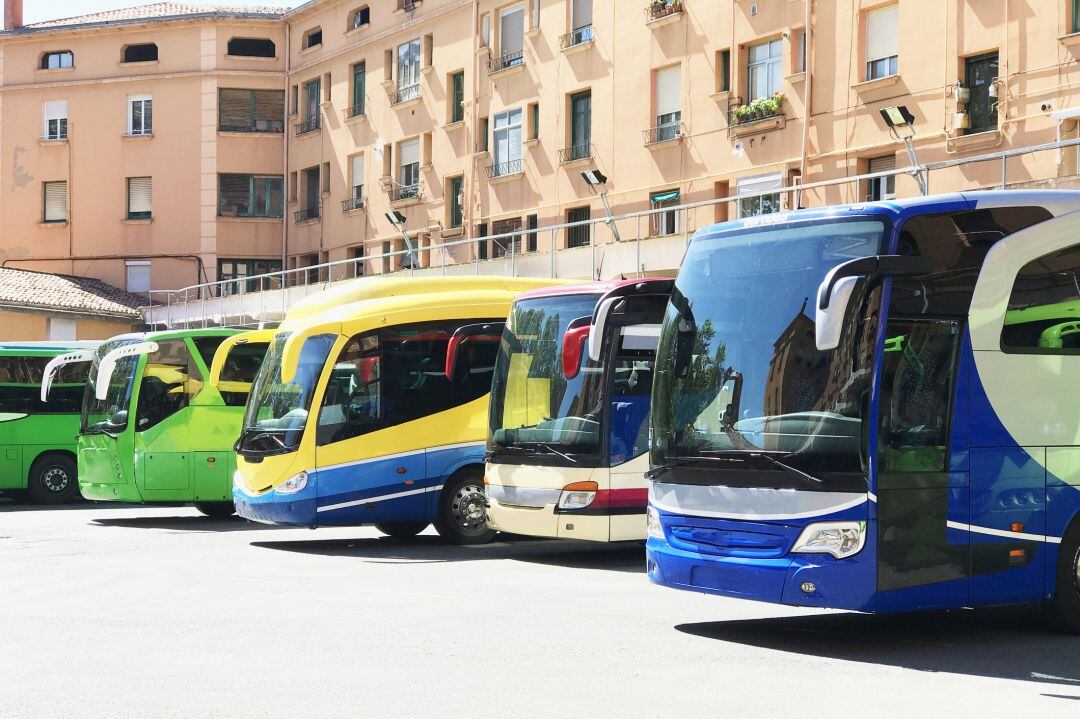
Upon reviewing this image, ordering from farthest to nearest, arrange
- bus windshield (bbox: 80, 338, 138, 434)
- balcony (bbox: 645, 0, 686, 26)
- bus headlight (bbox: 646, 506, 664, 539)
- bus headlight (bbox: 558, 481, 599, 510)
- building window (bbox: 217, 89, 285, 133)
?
building window (bbox: 217, 89, 285, 133) < balcony (bbox: 645, 0, 686, 26) < bus windshield (bbox: 80, 338, 138, 434) < bus headlight (bbox: 558, 481, 599, 510) < bus headlight (bbox: 646, 506, 664, 539)

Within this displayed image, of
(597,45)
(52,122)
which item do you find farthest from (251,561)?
(52,122)

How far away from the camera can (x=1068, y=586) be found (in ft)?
34.5

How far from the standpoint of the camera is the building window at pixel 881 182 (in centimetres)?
2762

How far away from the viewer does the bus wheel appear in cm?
2342

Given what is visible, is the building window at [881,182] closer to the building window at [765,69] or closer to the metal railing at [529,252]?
the metal railing at [529,252]

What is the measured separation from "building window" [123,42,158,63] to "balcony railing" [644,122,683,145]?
1093 inches

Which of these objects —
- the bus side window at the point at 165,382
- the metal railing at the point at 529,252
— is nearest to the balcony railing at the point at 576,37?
the metal railing at the point at 529,252

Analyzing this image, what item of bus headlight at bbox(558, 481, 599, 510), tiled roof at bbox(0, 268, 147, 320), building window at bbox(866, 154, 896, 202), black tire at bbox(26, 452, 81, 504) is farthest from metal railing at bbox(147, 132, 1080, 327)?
black tire at bbox(26, 452, 81, 504)

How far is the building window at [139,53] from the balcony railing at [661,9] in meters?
27.3

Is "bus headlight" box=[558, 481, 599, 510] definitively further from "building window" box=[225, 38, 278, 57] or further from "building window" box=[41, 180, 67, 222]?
"building window" box=[41, 180, 67, 222]

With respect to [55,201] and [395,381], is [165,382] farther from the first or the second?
[55,201]

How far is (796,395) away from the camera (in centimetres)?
970

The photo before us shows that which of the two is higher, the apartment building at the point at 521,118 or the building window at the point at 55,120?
the building window at the point at 55,120

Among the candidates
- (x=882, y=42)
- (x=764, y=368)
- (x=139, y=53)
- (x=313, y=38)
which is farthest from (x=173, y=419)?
(x=139, y=53)
